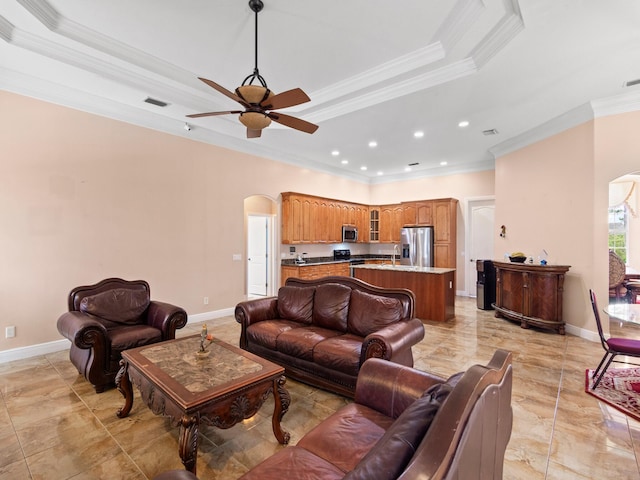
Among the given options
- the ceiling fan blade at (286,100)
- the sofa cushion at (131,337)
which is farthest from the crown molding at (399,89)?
the sofa cushion at (131,337)

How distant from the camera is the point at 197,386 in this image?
76.9 inches

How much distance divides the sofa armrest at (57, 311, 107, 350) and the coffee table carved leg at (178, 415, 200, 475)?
175 cm

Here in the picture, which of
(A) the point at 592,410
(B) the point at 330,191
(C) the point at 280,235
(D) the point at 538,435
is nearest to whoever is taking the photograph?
(D) the point at 538,435

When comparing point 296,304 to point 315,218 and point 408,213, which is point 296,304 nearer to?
point 315,218

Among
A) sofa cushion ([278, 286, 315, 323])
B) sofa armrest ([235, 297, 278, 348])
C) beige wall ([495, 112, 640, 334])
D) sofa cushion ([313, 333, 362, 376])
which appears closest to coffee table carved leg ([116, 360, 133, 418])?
sofa armrest ([235, 297, 278, 348])

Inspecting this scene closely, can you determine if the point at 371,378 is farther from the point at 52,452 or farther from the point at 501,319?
Result: the point at 501,319

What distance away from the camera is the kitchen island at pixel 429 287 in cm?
534

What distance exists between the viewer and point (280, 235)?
696 centimetres

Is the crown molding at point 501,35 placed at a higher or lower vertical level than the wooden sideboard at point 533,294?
higher

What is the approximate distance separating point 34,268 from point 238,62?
143 inches

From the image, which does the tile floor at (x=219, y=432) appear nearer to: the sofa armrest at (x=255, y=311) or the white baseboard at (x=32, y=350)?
the white baseboard at (x=32, y=350)

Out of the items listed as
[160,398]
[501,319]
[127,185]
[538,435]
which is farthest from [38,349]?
[501,319]

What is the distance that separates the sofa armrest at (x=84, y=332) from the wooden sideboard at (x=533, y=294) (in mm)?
5891

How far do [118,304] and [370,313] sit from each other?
296 cm
